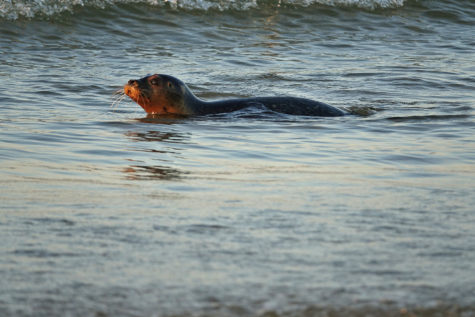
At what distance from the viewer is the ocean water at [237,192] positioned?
116 inches

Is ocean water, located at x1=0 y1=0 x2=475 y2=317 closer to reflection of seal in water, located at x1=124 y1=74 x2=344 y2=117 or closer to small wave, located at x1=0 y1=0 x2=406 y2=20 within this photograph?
reflection of seal in water, located at x1=124 y1=74 x2=344 y2=117

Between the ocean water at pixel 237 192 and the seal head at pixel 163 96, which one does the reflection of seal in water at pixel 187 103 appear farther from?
the ocean water at pixel 237 192

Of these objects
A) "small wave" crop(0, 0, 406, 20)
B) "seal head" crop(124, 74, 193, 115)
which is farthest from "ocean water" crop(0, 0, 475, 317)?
"small wave" crop(0, 0, 406, 20)

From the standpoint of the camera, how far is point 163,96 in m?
8.55

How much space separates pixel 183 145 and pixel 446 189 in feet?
8.01

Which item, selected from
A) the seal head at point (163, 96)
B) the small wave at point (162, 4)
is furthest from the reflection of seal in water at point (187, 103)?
the small wave at point (162, 4)

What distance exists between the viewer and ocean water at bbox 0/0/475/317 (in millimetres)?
2949

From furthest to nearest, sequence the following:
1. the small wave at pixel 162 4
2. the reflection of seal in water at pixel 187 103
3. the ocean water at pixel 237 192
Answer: the small wave at pixel 162 4 → the reflection of seal in water at pixel 187 103 → the ocean water at pixel 237 192

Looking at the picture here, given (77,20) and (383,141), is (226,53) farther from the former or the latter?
(383,141)

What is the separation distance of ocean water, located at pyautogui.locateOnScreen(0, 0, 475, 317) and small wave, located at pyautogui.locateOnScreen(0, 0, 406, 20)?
2810 mm

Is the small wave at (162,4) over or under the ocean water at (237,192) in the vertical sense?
over

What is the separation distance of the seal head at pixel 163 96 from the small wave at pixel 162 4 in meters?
7.68

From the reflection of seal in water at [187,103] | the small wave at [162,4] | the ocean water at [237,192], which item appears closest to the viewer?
the ocean water at [237,192]

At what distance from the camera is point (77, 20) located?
619 inches
